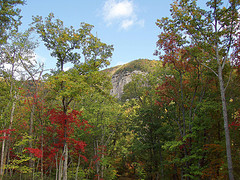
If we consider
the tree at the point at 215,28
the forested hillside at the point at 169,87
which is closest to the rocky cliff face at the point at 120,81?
the forested hillside at the point at 169,87

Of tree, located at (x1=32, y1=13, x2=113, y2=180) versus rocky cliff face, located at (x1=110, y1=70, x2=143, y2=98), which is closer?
tree, located at (x1=32, y1=13, x2=113, y2=180)

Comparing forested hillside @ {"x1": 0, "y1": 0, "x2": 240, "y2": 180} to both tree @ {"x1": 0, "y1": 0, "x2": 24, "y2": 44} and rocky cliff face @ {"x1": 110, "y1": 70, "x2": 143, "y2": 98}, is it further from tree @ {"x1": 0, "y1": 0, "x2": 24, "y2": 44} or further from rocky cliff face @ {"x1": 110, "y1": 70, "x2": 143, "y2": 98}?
rocky cliff face @ {"x1": 110, "y1": 70, "x2": 143, "y2": 98}

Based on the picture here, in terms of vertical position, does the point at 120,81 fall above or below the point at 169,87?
above

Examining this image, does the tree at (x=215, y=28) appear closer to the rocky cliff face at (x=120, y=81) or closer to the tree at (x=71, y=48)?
the tree at (x=71, y=48)

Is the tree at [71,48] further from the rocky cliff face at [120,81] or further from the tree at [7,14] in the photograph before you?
the rocky cliff face at [120,81]

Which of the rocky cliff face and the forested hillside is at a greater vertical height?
the rocky cliff face

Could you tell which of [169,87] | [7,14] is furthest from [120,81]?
[7,14]

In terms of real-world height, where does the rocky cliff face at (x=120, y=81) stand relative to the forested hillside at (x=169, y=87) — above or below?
above

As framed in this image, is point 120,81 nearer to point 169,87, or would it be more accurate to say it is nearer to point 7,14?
point 169,87

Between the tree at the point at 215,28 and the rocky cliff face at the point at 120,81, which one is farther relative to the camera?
the rocky cliff face at the point at 120,81

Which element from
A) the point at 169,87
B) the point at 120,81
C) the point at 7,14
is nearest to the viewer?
the point at 7,14

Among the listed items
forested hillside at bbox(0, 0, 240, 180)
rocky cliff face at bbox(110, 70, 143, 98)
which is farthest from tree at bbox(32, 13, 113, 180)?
rocky cliff face at bbox(110, 70, 143, 98)

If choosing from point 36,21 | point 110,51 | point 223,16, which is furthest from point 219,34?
point 36,21

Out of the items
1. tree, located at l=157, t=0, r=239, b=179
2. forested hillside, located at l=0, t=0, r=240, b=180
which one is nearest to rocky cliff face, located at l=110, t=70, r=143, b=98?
forested hillside, located at l=0, t=0, r=240, b=180
